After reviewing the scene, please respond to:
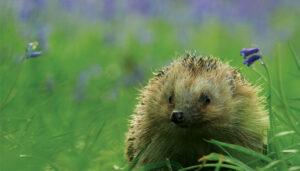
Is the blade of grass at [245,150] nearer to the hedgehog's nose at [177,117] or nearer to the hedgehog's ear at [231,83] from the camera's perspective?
the hedgehog's nose at [177,117]

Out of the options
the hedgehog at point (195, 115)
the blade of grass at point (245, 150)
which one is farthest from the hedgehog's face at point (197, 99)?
the blade of grass at point (245, 150)

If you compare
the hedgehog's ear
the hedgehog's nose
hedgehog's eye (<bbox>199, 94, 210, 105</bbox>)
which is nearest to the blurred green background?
the hedgehog's ear

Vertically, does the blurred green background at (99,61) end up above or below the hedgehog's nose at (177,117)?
above

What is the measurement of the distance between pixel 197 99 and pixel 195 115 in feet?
0.49

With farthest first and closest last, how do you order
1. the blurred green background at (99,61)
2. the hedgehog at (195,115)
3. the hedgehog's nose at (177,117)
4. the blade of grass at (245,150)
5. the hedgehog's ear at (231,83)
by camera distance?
1. the blurred green background at (99,61)
2. the hedgehog's ear at (231,83)
3. the hedgehog at (195,115)
4. the hedgehog's nose at (177,117)
5. the blade of grass at (245,150)

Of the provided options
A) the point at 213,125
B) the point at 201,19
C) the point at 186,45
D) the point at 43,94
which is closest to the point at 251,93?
the point at 213,125

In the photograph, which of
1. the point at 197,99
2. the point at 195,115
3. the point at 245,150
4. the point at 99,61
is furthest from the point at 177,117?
the point at 99,61

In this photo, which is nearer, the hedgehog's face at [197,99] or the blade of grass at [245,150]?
the blade of grass at [245,150]

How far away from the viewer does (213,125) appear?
4.71 metres

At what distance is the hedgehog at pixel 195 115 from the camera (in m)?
4.70

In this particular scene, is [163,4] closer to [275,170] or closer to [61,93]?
[61,93]

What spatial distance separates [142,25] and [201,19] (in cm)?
169

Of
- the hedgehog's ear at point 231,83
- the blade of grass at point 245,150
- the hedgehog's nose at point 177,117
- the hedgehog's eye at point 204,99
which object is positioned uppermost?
the hedgehog's ear at point 231,83

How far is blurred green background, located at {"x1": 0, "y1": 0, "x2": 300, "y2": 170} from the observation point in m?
5.30
